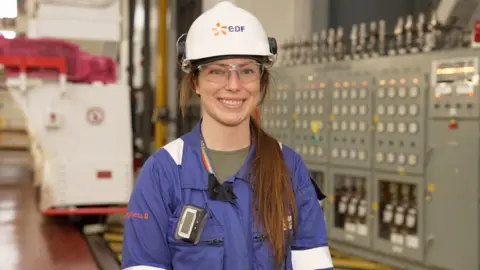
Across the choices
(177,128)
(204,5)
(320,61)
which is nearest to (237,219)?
(320,61)

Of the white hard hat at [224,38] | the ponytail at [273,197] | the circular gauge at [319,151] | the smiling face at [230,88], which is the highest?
the white hard hat at [224,38]

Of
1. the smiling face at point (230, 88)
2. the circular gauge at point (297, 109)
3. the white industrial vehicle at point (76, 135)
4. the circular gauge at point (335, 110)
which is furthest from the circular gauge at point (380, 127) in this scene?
the smiling face at point (230, 88)

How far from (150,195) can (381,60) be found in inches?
159

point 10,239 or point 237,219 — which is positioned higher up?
point 237,219

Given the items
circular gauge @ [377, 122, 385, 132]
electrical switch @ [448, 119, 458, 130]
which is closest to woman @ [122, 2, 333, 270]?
electrical switch @ [448, 119, 458, 130]

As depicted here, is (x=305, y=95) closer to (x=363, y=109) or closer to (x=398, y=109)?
(x=363, y=109)

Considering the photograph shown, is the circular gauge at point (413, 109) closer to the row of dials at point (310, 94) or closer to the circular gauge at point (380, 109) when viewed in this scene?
the circular gauge at point (380, 109)

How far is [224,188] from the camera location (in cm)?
167

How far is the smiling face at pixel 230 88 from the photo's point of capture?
170cm

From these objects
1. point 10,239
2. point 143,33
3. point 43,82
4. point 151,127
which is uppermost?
point 143,33

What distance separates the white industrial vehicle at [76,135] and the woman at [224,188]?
4.48m

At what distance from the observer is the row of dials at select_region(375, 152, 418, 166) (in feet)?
16.1

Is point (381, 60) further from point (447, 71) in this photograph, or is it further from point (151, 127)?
point (151, 127)

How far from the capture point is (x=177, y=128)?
9.11 meters
